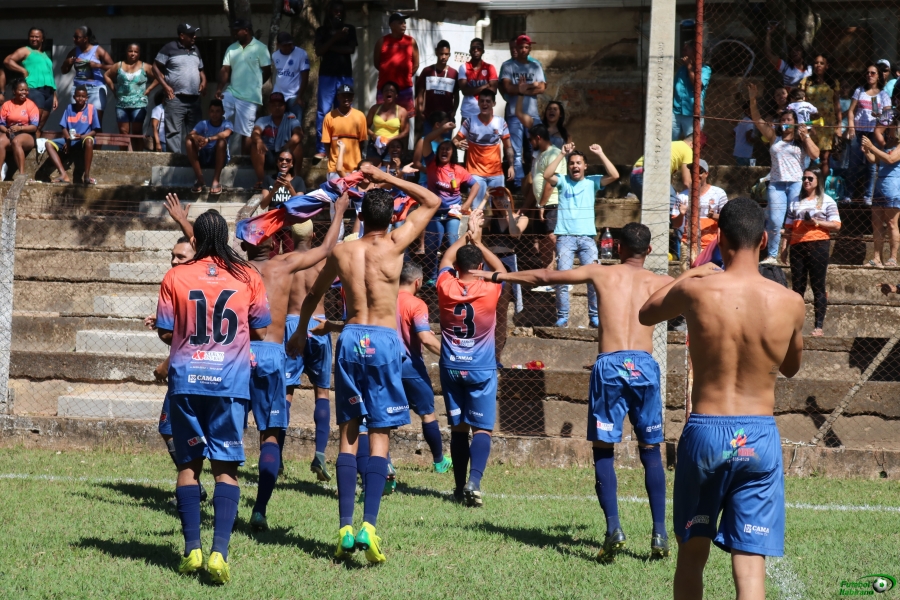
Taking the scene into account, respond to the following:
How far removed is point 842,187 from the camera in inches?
496

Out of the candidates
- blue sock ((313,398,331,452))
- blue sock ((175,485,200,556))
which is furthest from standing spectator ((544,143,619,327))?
blue sock ((175,485,200,556))

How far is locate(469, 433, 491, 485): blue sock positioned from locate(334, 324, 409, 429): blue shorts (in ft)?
5.22

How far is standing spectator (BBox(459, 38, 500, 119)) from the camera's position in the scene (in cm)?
1388

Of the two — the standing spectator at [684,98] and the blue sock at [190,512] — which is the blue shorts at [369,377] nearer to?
the blue sock at [190,512]

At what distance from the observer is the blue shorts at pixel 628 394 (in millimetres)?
6590

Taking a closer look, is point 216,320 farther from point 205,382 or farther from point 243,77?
point 243,77

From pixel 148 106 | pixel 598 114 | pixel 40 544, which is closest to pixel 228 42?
pixel 148 106

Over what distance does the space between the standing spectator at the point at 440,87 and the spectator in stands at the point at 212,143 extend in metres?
2.77

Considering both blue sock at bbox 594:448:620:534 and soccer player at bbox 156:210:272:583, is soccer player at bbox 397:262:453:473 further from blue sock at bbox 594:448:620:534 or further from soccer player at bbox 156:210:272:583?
soccer player at bbox 156:210:272:583

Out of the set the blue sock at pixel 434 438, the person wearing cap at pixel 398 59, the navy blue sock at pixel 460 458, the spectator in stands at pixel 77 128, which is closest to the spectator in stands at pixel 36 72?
the spectator in stands at pixel 77 128

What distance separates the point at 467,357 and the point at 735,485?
13.1 ft

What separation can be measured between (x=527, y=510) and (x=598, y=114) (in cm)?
1091

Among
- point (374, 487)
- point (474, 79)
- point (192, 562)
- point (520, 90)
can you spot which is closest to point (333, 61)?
point (474, 79)

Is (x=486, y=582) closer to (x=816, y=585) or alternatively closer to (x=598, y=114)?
(x=816, y=585)
